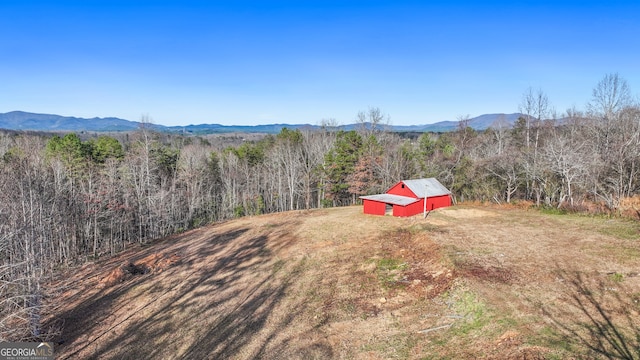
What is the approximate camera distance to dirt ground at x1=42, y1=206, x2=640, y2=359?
10.4 meters

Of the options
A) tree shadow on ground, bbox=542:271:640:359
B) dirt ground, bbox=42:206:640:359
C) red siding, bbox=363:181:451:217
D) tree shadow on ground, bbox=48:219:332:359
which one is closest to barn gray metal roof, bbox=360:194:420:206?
red siding, bbox=363:181:451:217

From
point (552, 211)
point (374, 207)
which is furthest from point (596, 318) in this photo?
point (374, 207)

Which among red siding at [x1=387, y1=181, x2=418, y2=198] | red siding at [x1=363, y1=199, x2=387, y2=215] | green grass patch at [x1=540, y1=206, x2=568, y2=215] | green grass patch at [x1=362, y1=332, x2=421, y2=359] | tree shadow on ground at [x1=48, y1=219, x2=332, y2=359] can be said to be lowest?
tree shadow on ground at [x1=48, y1=219, x2=332, y2=359]

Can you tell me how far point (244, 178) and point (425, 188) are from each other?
3174cm

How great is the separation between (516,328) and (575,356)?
176 centimetres

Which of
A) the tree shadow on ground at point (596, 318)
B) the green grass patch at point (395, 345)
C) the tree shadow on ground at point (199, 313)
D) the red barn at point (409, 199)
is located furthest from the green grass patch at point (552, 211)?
the green grass patch at point (395, 345)

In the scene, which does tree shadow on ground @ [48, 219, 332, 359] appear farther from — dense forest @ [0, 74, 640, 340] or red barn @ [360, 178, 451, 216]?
red barn @ [360, 178, 451, 216]

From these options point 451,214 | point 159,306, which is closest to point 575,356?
point 159,306

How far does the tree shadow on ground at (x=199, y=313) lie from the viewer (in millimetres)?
12852

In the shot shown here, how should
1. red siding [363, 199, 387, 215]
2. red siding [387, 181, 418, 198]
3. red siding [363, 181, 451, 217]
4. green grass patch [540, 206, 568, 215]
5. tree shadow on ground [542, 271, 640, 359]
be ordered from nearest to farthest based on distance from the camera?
1. tree shadow on ground [542, 271, 640, 359]
2. green grass patch [540, 206, 568, 215]
3. red siding [363, 181, 451, 217]
4. red siding [363, 199, 387, 215]
5. red siding [387, 181, 418, 198]

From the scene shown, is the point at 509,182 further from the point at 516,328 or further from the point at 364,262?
the point at 516,328

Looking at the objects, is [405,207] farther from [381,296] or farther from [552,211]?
[381,296]

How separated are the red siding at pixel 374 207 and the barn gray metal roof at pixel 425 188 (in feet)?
10.0

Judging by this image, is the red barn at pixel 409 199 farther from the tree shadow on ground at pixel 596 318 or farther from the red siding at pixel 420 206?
the tree shadow on ground at pixel 596 318
